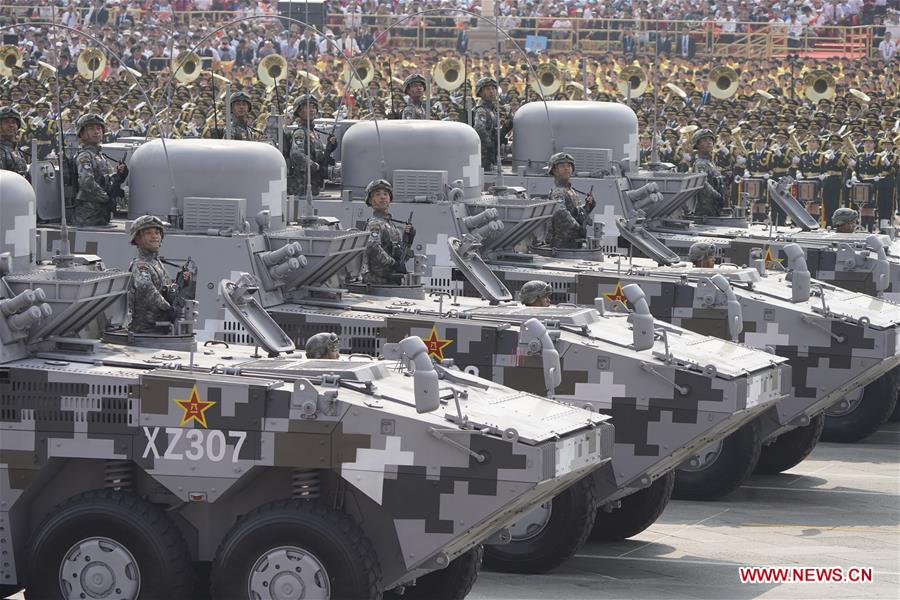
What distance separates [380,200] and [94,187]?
9.49 ft

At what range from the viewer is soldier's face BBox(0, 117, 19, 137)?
20.9 meters

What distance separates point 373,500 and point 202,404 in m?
1.37

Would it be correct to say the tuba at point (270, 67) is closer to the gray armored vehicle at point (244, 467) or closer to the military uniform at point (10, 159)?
the military uniform at point (10, 159)

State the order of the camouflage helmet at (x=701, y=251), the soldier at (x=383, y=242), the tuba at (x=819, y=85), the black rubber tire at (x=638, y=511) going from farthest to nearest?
the tuba at (x=819, y=85) < the camouflage helmet at (x=701, y=251) < the soldier at (x=383, y=242) < the black rubber tire at (x=638, y=511)

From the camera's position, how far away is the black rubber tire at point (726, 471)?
19.6 metres

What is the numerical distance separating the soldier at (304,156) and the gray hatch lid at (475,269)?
7.12ft

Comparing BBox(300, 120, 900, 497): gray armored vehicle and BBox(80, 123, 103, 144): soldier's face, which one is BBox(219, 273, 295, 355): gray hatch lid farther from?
BBox(300, 120, 900, 497): gray armored vehicle

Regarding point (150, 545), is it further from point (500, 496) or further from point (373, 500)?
point (500, 496)

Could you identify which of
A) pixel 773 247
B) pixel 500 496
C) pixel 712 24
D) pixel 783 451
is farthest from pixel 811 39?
pixel 500 496

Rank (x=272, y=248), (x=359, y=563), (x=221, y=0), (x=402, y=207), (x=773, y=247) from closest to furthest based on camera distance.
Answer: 1. (x=359, y=563)
2. (x=272, y=248)
3. (x=402, y=207)
4. (x=773, y=247)
5. (x=221, y=0)

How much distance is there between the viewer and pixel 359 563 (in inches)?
518
